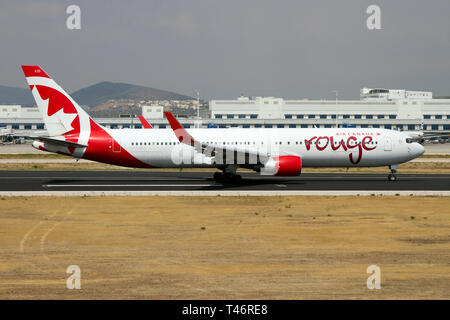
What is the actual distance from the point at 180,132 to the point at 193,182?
17.0ft

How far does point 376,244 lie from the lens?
62.4 ft

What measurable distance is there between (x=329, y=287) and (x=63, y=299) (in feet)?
22.2

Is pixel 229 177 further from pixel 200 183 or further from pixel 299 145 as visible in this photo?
pixel 299 145

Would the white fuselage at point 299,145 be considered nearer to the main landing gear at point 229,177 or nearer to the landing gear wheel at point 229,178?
the main landing gear at point 229,177

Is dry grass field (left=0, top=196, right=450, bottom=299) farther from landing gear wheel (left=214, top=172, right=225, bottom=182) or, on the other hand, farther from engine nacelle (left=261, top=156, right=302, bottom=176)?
landing gear wheel (left=214, top=172, right=225, bottom=182)

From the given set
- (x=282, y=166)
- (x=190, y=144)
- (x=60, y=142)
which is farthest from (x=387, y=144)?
(x=60, y=142)

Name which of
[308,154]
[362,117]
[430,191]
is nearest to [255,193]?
[308,154]

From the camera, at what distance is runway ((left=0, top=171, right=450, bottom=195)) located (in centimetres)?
3522

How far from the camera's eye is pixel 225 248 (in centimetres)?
1831

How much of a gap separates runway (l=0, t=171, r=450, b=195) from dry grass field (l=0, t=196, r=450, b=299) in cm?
564

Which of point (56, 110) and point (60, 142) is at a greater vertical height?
point (56, 110)

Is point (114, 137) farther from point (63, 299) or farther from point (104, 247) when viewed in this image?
point (63, 299)

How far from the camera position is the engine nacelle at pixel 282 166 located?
3594cm

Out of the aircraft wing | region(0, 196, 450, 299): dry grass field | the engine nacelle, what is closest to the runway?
the engine nacelle
